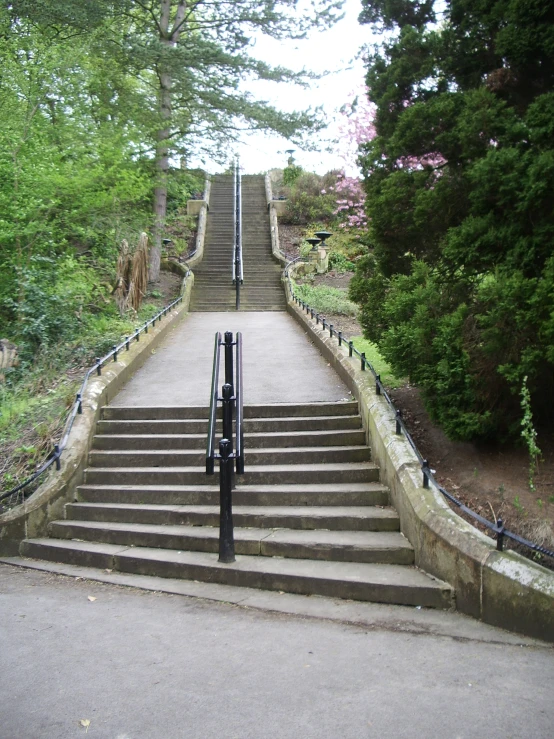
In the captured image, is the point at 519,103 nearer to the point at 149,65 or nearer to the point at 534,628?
the point at 534,628

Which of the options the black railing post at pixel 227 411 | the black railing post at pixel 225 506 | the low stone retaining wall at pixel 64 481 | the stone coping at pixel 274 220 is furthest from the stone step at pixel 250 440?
the stone coping at pixel 274 220

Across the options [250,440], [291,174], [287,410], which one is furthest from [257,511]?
[291,174]

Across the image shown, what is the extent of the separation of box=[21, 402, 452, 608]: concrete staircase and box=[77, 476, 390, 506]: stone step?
0.03ft

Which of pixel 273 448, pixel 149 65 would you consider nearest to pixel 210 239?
pixel 149 65

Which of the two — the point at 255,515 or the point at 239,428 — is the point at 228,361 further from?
the point at 255,515

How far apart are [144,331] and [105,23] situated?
8.94 m

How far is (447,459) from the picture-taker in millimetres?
6320

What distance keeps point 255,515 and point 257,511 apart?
4.4 inches

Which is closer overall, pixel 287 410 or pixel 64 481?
pixel 64 481

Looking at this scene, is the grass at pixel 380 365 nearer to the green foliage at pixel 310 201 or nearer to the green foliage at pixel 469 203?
the green foliage at pixel 469 203

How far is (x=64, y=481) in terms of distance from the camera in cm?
694

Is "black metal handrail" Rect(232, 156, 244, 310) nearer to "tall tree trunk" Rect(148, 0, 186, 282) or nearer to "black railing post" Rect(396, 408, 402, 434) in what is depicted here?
"tall tree trunk" Rect(148, 0, 186, 282)

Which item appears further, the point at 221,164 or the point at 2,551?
the point at 221,164

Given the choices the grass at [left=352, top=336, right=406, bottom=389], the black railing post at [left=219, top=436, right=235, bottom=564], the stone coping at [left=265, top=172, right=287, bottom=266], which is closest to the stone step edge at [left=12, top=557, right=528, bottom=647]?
the black railing post at [left=219, top=436, right=235, bottom=564]
